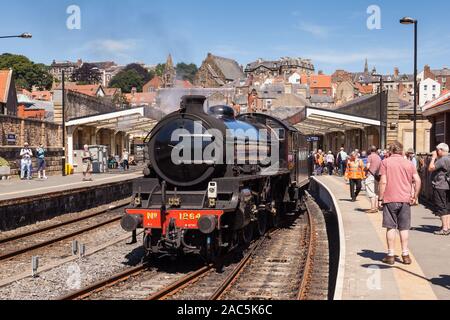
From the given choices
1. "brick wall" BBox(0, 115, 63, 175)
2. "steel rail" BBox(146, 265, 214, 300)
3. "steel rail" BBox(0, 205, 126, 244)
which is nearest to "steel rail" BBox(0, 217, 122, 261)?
"steel rail" BBox(0, 205, 126, 244)

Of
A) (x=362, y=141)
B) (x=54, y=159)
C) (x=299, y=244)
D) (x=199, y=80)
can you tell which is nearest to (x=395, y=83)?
(x=199, y=80)

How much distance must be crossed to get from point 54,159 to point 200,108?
68.1 feet

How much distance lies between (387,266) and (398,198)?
40.8 inches

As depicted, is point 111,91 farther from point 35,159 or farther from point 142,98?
point 35,159

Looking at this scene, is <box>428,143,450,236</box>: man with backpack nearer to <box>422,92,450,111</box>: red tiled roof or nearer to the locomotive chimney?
the locomotive chimney

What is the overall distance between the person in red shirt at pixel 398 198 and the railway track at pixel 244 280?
1392 millimetres

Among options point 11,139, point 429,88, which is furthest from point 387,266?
point 429,88

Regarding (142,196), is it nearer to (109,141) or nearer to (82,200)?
(82,200)

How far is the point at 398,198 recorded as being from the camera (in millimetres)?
7891

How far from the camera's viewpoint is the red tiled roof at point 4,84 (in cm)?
4731

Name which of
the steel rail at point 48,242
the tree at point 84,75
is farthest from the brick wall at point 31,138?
the tree at point 84,75

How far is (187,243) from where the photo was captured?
10.2m

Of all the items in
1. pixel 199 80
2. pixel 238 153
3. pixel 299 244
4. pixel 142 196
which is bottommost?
pixel 299 244

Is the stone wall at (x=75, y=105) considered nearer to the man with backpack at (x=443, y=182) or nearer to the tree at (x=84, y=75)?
the man with backpack at (x=443, y=182)
